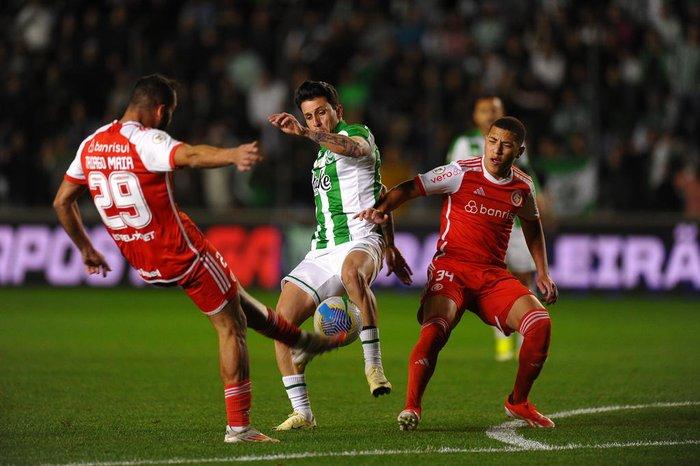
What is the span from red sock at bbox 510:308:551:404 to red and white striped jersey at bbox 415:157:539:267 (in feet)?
2.01

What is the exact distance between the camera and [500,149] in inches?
334

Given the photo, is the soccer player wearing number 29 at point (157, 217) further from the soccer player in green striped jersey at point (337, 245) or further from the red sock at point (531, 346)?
the red sock at point (531, 346)

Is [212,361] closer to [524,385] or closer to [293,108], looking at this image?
[524,385]

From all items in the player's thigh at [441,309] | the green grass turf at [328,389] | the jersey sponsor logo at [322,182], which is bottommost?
the green grass turf at [328,389]

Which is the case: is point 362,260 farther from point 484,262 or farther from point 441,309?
point 484,262

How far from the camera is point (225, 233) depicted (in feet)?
68.1

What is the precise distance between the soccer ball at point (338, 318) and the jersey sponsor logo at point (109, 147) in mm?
2005

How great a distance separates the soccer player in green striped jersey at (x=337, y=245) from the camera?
333 inches

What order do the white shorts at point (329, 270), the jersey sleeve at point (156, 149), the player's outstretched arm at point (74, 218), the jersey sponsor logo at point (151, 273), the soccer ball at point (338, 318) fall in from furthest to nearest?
the white shorts at point (329, 270)
the soccer ball at point (338, 318)
the player's outstretched arm at point (74, 218)
the jersey sponsor logo at point (151, 273)
the jersey sleeve at point (156, 149)

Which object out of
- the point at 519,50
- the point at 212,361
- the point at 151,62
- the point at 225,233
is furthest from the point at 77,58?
the point at 212,361

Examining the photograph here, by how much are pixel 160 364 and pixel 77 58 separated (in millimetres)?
10493

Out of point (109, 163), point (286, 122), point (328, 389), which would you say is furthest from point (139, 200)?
point (328, 389)

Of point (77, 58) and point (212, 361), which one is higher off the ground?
point (77, 58)

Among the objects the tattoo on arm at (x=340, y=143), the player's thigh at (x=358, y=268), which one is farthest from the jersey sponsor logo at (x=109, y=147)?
the player's thigh at (x=358, y=268)
